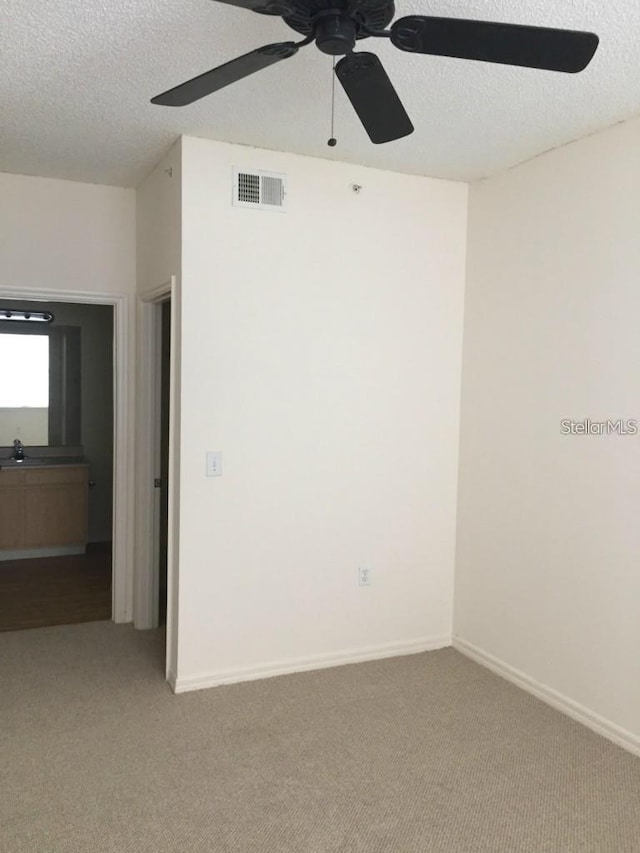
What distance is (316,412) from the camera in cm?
362

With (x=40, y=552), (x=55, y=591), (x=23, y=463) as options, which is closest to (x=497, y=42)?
(x=55, y=591)

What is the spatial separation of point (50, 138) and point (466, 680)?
3.36m

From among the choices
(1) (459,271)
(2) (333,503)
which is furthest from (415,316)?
(2) (333,503)

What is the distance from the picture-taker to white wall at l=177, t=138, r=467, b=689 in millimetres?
3373

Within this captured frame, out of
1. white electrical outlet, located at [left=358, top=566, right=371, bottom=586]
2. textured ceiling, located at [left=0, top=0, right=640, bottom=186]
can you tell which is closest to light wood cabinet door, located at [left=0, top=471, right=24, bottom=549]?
textured ceiling, located at [left=0, top=0, right=640, bottom=186]

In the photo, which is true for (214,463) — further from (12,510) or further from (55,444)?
(55,444)

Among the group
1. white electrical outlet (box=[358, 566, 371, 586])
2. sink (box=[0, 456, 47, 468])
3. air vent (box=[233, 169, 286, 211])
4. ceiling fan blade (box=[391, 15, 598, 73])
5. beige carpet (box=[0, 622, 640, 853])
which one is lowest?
beige carpet (box=[0, 622, 640, 853])

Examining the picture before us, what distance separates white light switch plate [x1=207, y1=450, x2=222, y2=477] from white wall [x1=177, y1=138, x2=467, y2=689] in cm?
4

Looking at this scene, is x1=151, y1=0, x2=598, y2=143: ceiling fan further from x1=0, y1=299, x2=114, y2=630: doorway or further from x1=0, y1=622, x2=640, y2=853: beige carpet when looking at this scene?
x1=0, y1=299, x2=114, y2=630: doorway

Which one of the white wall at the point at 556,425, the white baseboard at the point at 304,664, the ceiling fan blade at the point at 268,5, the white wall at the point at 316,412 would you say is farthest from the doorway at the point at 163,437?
the ceiling fan blade at the point at 268,5

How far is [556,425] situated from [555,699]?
1296mm

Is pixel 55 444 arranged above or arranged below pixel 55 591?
above

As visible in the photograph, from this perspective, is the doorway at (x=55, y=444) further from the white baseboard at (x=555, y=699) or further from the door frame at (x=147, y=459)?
the white baseboard at (x=555, y=699)

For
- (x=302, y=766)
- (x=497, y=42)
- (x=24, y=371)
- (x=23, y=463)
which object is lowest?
(x=302, y=766)
